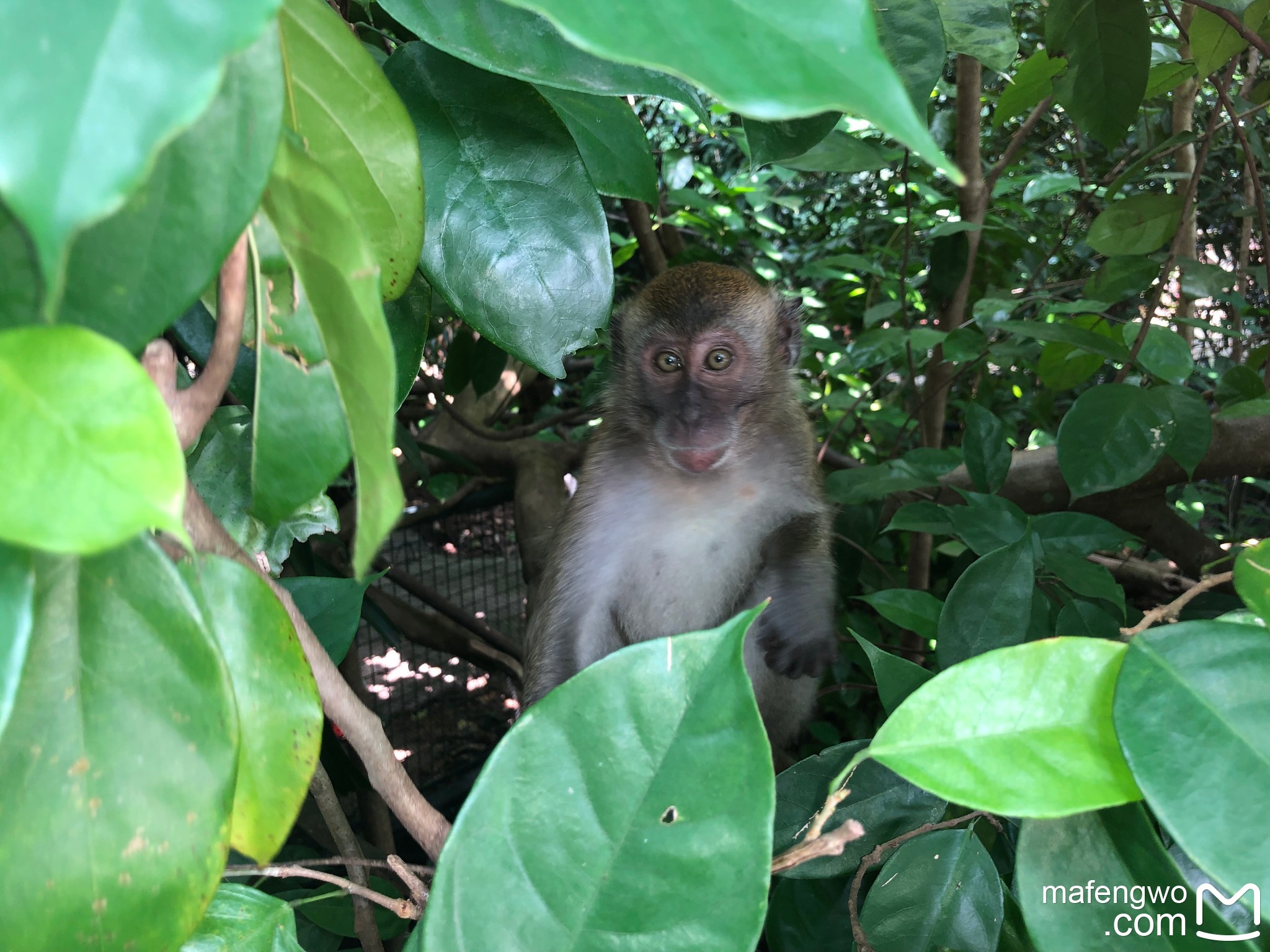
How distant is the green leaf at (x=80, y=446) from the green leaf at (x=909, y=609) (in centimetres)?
81

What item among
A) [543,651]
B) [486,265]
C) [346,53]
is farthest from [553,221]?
[543,651]

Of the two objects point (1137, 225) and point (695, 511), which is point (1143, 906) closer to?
point (695, 511)

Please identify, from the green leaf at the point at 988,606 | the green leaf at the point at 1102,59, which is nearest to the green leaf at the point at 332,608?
the green leaf at the point at 988,606

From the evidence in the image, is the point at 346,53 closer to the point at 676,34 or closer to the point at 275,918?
the point at 676,34

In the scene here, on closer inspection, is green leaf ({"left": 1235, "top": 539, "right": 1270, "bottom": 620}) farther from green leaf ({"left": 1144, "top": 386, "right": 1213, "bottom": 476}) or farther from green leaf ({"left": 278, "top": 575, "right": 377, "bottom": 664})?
green leaf ({"left": 1144, "top": 386, "right": 1213, "bottom": 476})

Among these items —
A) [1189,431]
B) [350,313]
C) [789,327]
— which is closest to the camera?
[350,313]

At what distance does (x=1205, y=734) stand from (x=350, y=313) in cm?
38

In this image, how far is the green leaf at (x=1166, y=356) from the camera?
1.35 m

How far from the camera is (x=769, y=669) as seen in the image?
1.55m

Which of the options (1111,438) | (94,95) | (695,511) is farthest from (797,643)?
(94,95)

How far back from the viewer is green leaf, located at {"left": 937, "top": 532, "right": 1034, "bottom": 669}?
71 cm

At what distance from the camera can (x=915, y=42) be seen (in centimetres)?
64

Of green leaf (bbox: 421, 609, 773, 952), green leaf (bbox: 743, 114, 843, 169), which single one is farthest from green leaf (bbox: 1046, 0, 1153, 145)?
green leaf (bbox: 421, 609, 773, 952)

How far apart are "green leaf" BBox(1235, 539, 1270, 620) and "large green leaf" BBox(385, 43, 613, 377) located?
387 mm
